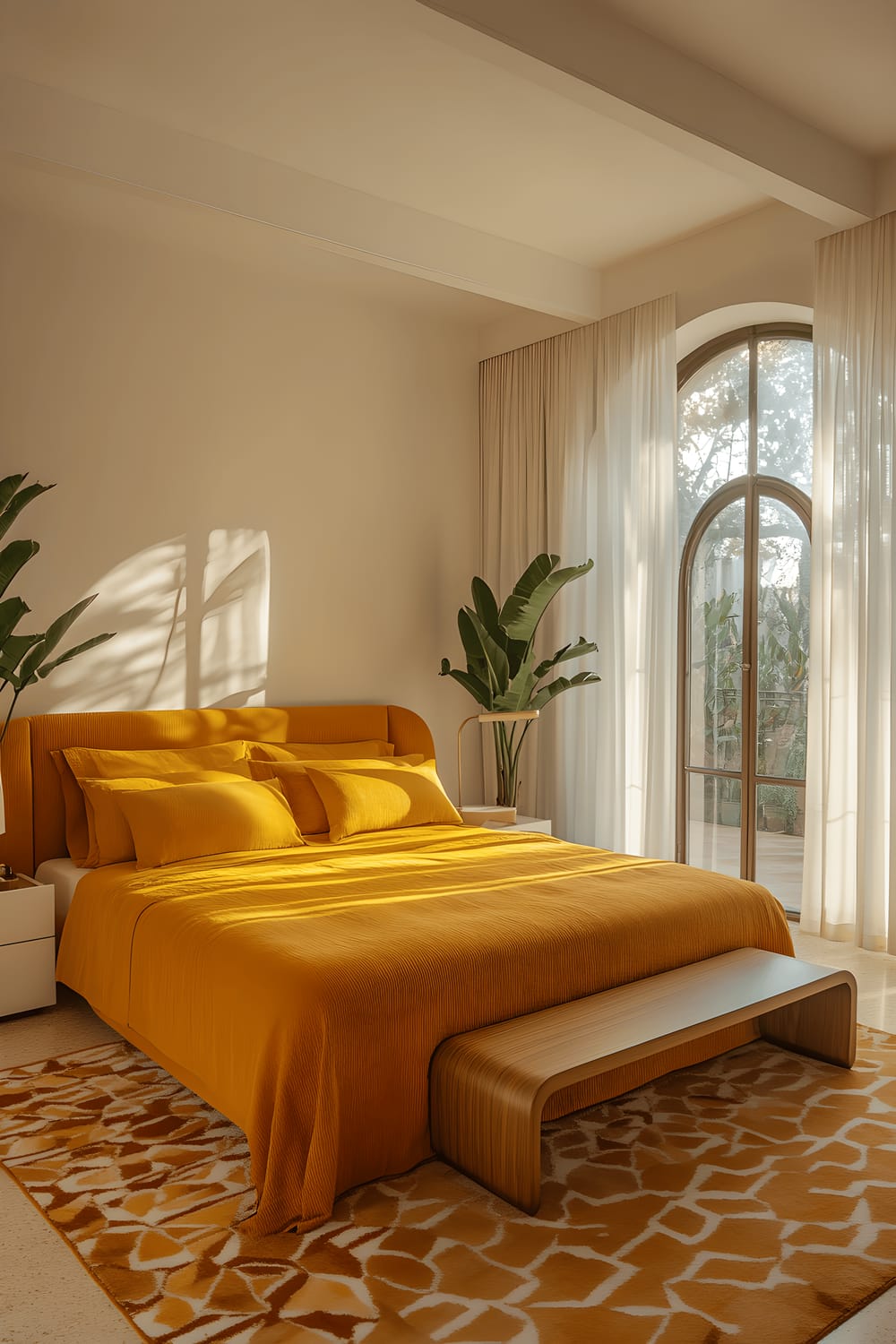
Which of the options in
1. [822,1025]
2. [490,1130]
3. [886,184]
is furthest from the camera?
[886,184]

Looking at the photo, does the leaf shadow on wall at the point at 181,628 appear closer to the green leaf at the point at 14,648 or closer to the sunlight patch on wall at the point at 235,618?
the sunlight patch on wall at the point at 235,618

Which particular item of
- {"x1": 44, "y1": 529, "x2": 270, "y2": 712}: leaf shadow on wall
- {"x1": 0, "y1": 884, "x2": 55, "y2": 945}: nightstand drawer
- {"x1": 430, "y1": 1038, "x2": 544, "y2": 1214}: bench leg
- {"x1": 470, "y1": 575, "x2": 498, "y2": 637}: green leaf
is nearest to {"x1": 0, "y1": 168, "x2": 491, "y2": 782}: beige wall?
{"x1": 44, "y1": 529, "x2": 270, "y2": 712}: leaf shadow on wall

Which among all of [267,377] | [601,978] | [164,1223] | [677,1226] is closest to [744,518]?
[267,377]

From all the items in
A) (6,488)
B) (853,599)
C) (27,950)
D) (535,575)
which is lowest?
(27,950)

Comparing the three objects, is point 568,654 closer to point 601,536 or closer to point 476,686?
point 476,686

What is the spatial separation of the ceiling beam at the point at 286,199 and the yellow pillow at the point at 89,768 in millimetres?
2150

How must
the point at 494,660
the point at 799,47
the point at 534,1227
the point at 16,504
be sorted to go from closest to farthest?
the point at 534,1227
the point at 799,47
the point at 16,504
the point at 494,660

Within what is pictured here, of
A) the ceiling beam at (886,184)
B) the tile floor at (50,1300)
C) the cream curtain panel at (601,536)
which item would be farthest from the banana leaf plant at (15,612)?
the ceiling beam at (886,184)

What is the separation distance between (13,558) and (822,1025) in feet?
10.1

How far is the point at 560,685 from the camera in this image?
5094mm

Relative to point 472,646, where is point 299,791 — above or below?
below

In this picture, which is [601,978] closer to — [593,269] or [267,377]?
[267,377]

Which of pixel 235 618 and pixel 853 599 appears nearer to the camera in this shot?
pixel 853 599

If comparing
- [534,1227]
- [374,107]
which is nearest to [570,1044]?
[534,1227]
